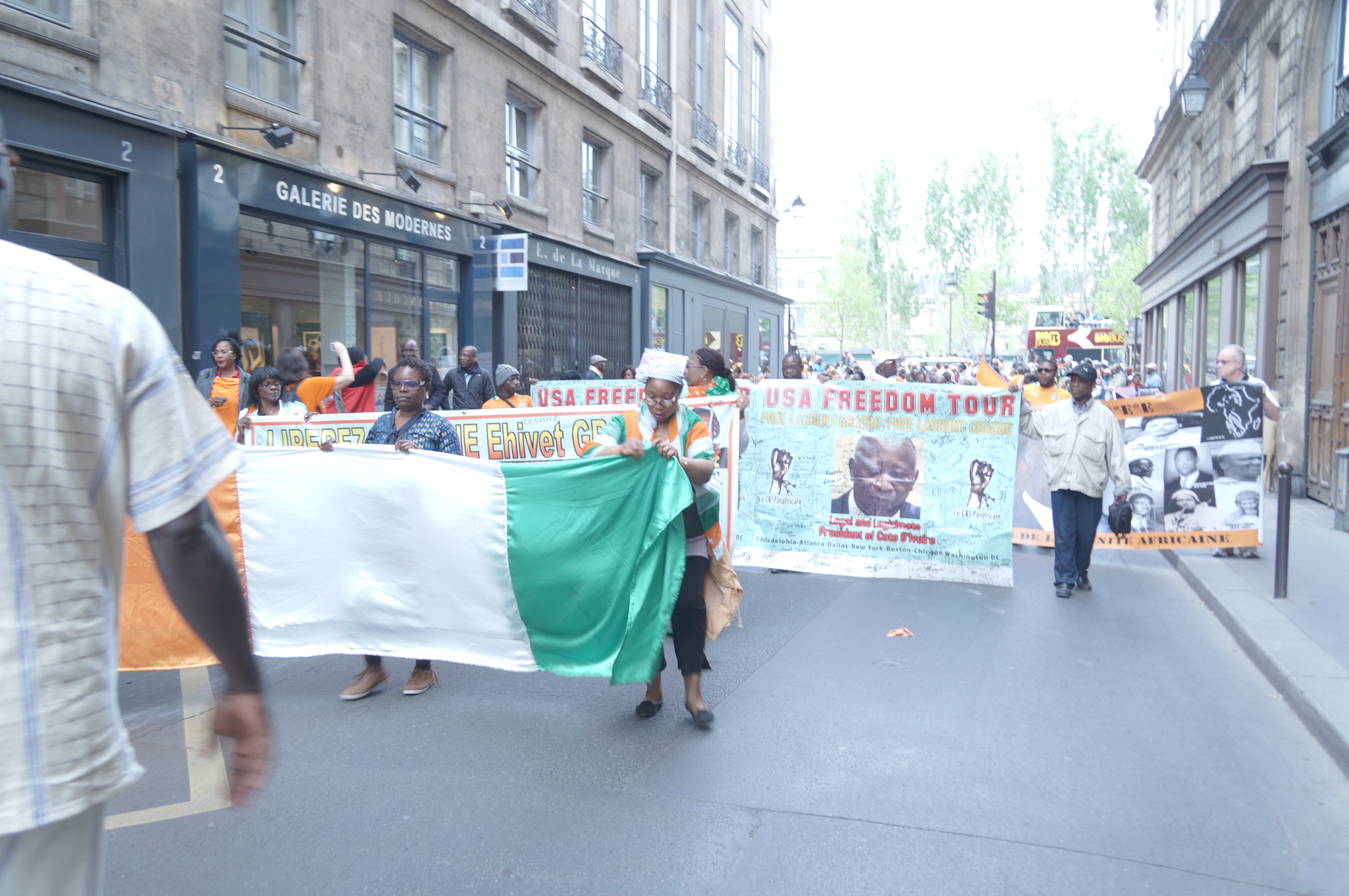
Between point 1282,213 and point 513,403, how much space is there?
11.9m

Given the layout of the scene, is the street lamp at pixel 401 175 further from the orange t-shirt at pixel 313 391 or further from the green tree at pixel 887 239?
the green tree at pixel 887 239

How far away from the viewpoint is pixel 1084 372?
8289mm

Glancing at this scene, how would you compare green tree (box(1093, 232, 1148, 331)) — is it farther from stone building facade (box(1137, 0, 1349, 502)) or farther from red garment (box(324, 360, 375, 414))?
red garment (box(324, 360, 375, 414))

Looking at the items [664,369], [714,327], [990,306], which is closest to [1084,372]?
[664,369]

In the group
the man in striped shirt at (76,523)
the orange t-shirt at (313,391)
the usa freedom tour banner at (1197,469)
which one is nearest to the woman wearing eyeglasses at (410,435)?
the orange t-shirt at (313,391)

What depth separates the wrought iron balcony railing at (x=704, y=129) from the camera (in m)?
26.8

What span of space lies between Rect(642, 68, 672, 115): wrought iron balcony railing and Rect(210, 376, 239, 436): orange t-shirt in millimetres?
16668

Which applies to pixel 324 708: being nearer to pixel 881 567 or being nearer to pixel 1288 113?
pixel 881 567

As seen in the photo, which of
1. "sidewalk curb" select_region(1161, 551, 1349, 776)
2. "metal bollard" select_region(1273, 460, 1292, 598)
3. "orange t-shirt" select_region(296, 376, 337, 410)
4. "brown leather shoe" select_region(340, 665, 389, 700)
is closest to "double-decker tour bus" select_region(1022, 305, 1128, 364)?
"sidewalk curb" select_region(1161, 551, 1349, 776)

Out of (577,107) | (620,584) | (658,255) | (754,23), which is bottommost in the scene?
(620,584)

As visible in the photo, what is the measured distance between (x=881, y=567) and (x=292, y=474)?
4.93 m

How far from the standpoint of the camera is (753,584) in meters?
8.72

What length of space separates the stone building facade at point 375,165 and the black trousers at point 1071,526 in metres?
8.76

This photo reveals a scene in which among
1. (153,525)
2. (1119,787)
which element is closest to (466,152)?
(1119,787)
